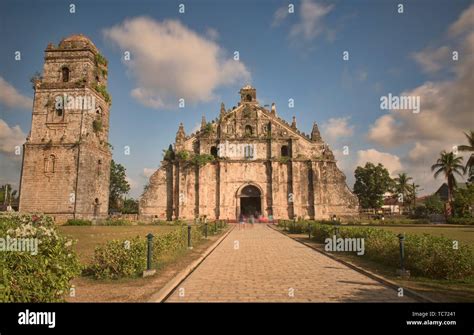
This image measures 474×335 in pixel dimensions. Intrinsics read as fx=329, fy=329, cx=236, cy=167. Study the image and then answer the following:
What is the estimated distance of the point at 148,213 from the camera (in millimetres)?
37844

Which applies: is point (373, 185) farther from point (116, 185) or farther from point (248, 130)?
point (116, 185)

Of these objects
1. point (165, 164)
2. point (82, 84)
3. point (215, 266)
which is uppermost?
point (82, 84)

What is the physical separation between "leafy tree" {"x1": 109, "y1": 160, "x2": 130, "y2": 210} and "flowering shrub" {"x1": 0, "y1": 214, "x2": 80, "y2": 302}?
219 ft

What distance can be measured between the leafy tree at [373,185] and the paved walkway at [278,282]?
51679 millimetres

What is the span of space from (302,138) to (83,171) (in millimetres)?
24398

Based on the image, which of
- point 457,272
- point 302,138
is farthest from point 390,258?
point 302,138

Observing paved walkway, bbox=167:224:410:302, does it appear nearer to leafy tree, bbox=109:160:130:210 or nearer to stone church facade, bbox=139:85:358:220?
stone church facade, bbox=139:85:358:220

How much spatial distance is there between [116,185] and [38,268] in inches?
2658

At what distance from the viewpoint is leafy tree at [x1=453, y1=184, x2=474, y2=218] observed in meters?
34.1

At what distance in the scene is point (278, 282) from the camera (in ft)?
25.2

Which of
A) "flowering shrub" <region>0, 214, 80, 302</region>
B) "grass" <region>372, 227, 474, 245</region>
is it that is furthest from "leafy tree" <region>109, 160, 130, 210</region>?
"flowering shrub" <region>0, 214, 80, 302</region>

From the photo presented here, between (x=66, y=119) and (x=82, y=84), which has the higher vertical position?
(x=82, y=84)

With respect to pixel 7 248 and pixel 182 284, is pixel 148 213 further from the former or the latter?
pixel 7 248

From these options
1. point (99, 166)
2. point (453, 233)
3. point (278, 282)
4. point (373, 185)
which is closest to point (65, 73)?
point (99, 166)
